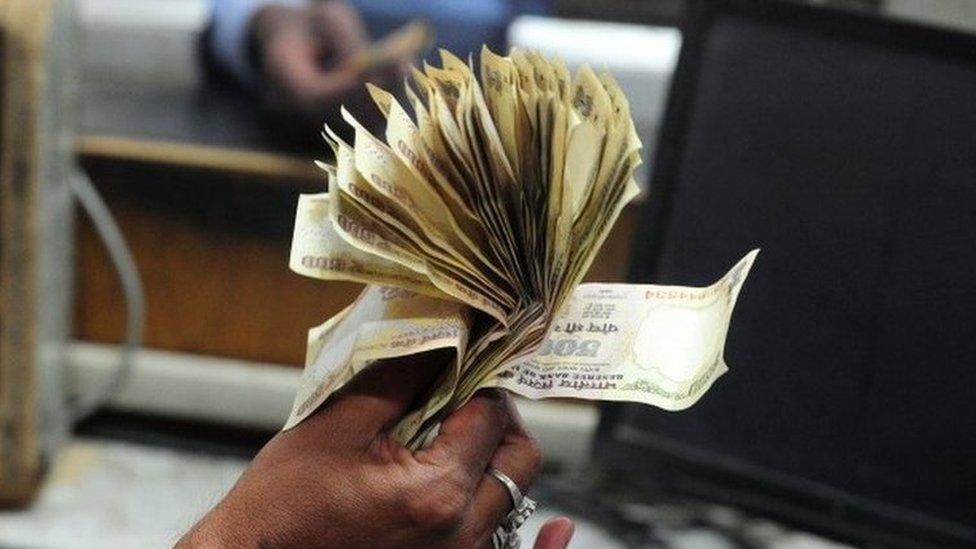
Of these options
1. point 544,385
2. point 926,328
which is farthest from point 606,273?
point 544,385

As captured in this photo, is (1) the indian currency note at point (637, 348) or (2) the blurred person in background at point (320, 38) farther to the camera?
(2) the blurred person in background at point (320, 38)

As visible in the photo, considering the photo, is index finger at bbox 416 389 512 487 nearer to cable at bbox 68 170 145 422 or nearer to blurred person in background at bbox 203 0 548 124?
blurred person in background at bbox 203 0 548 124

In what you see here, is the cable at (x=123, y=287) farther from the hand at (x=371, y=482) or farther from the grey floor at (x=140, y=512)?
the hand at (x=371, y=482)

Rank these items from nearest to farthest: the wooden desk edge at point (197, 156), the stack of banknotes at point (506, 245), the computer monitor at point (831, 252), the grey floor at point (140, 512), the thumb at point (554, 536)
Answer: the stack of banknotes at point (506, 245) < the thumb at point (554, 536) < the computer monitor at point (831, 252) < the grey floor at point (140, 512) < the wooden desk edge at point (197, 156)

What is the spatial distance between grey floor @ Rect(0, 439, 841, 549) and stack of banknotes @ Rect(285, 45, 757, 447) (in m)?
0.72

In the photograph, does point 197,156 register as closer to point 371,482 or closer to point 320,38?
point 320,38

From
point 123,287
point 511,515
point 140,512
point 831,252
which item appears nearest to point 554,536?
point 511,515

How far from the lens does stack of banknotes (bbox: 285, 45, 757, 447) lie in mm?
538

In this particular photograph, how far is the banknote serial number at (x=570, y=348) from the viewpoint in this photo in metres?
0.56

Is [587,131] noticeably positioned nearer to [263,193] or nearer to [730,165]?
[730,165]

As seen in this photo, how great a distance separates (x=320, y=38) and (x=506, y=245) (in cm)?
96

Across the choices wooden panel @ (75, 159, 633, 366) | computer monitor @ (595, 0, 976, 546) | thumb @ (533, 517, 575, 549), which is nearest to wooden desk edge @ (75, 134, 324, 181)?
wooden panel @ (75, 159, 633, 366)

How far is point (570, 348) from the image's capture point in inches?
22.0

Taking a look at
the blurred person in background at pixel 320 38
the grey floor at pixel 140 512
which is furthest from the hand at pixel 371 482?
the blurred person in background at pixel 320 38
